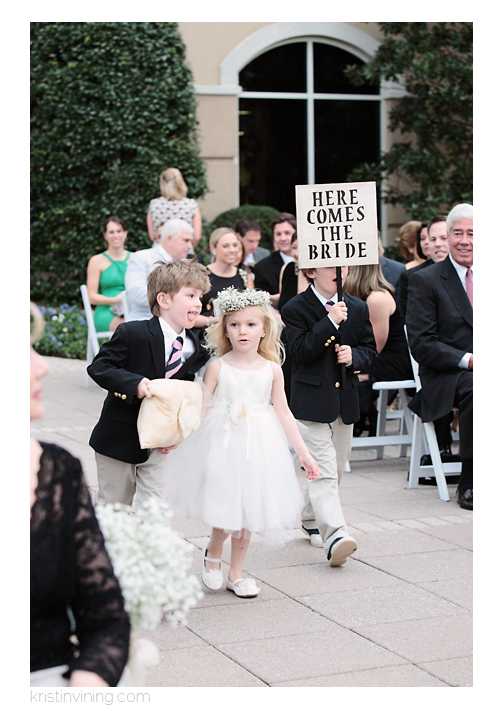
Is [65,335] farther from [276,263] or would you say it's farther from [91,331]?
[276,263]

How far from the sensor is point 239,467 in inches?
174

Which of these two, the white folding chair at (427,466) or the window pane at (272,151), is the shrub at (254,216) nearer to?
the window pane at (272,151)

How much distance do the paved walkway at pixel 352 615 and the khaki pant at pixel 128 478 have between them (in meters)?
0.63

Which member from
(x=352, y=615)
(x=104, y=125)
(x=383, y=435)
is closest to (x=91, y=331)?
(x=383, y=435)

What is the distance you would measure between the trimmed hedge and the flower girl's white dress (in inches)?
397

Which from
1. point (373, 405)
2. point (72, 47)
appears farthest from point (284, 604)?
point (72, 47)

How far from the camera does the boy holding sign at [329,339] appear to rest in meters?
4.99

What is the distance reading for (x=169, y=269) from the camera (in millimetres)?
4391

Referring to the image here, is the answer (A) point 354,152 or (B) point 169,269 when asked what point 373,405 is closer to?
(B) point 169,269

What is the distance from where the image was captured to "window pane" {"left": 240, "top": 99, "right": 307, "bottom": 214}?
1582cm

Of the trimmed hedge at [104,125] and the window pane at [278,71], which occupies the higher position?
the window pane at [278,71]

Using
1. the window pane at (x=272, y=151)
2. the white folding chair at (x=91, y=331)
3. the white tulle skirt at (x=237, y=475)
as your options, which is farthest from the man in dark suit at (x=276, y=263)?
the window pane at (x=272, y=151)

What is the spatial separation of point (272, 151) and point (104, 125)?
10.6 feet

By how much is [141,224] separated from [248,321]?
10174 mm
